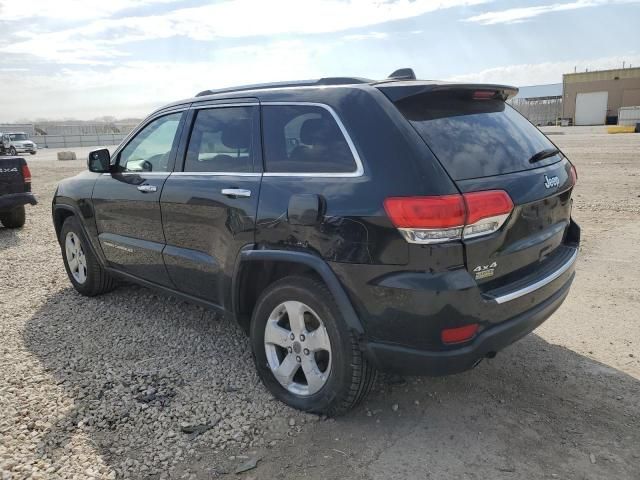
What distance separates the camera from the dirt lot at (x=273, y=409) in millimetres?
2689

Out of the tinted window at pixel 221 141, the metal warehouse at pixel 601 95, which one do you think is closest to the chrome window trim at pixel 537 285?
the tinted window at pixel 221 141

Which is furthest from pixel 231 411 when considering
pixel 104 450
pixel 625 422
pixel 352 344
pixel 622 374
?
pixel 622 374

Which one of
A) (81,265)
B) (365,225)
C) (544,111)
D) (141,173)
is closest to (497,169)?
(365,225)

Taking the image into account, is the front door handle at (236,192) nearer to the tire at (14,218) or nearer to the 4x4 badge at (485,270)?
the 4x4 badge at (485,270)

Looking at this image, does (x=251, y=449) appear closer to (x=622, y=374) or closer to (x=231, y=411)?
(x=231, y=411)

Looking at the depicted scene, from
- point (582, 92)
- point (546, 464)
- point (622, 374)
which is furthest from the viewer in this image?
point (582, 92)

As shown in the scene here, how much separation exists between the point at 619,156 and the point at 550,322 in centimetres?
1545

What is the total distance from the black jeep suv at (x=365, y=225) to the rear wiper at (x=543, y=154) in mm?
17

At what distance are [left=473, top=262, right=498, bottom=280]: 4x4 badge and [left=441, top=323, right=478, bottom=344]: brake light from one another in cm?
24

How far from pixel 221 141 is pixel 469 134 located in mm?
1642

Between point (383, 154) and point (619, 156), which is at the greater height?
point (383, 154)

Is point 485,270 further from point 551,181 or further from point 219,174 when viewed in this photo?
point 219,174

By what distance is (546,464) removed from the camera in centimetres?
262

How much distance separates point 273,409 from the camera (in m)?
3.19
